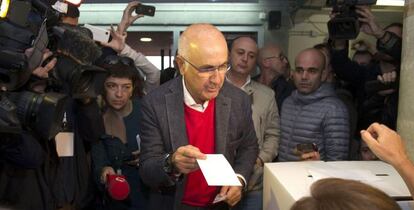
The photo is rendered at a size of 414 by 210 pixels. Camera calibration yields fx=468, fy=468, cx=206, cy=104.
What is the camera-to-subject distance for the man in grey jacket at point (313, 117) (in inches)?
99.7

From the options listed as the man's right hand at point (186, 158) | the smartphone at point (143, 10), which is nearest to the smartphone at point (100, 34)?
the smartphone at point (143, 10)

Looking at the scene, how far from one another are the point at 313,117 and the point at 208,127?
2.84 feet

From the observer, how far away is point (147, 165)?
1.89m

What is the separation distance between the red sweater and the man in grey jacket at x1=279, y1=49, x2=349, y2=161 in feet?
2.08

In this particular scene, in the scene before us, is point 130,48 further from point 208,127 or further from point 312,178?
point 312,178

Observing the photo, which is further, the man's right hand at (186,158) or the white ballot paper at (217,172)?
the man's right hand at (186,158)

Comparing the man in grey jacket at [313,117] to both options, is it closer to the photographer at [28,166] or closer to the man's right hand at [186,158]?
the man's right hand at [186,158]

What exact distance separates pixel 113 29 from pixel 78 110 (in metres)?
0.76

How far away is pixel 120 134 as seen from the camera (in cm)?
282

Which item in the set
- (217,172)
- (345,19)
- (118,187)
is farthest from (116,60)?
(217,172)

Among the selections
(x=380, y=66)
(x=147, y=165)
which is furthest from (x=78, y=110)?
(x=380, y=66)

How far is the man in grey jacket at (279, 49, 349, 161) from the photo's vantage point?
253 centimetres

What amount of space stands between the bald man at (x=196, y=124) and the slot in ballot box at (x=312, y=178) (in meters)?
0.51

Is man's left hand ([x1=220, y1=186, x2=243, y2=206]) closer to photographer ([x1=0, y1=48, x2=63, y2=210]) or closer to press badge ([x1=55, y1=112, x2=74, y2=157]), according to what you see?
photographer ([x1=0, y1=48, x2=63, y2=210])
